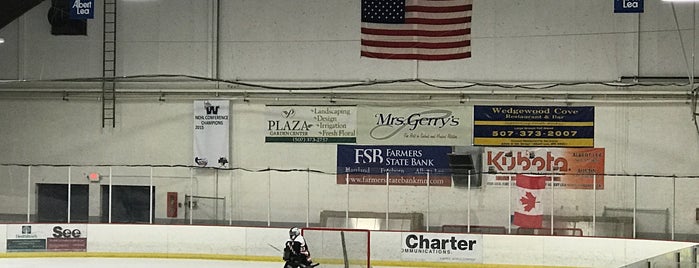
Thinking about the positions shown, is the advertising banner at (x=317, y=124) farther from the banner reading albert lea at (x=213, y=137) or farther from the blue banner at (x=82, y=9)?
the blue banner at (x=82, y=9)

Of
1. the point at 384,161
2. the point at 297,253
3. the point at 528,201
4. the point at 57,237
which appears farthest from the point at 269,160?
the point at 297,253

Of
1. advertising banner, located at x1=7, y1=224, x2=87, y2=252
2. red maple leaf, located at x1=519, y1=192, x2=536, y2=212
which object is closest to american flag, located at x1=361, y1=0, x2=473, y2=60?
red maple leaf, located at x1=519, y1=192, x2=536, y2=212

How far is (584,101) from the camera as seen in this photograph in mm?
24344

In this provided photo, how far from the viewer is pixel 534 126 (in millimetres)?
24531

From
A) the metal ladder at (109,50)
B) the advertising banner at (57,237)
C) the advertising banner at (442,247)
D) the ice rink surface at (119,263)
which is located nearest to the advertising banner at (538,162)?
the advertising banner at (442,247)

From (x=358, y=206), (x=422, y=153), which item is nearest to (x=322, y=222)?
(x=358, y=206)

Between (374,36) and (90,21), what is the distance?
689cm

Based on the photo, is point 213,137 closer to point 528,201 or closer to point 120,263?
point 120,263

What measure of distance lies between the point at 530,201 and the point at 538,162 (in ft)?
8.08

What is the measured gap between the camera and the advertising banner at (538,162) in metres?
24.3

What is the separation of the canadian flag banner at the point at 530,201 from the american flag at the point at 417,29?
148 inches

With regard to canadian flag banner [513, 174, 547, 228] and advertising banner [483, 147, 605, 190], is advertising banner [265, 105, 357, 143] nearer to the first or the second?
advertising banner [483, 147, 605, 190]

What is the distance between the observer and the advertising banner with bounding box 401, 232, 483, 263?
21500mm

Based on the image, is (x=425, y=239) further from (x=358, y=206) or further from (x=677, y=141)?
(x=677, y=141)
